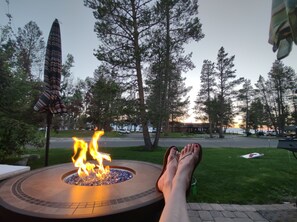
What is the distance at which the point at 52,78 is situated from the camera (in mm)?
3797

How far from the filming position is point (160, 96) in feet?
34.2

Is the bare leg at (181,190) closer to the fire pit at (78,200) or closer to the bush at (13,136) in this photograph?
the fire pit at (78,200)

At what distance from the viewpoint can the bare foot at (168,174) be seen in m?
1.58

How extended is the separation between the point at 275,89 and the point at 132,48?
3060 cm

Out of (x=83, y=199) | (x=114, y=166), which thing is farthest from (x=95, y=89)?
(x=83, y=199)

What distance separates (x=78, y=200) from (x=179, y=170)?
2.62 ft

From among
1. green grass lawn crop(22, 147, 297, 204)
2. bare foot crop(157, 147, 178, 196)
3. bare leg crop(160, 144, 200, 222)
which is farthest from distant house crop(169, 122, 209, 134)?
bare leg crop(160, 144, 200, 222)

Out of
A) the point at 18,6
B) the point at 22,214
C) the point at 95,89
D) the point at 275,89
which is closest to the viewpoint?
the point at 22,214

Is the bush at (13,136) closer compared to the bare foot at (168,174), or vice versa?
the bare foot at (168,174)

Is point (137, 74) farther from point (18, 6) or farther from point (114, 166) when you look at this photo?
point (114, 166)

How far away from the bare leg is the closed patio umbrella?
2.73 metres

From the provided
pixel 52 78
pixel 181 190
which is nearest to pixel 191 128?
pixel 52 78

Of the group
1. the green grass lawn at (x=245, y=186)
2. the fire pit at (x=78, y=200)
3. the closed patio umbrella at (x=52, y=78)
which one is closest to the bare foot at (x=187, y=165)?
the fire pit at (x=78, y=200)

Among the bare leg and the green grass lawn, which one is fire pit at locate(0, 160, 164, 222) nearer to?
the bare leg
